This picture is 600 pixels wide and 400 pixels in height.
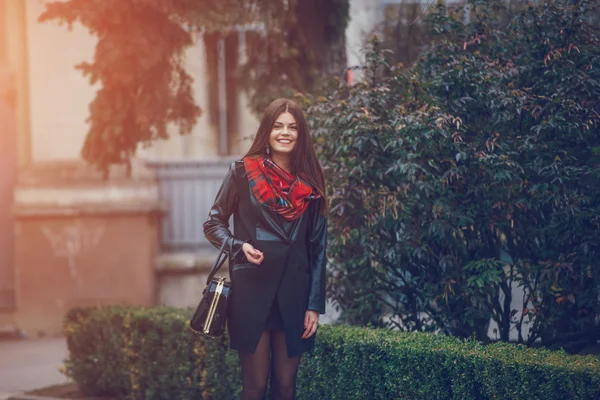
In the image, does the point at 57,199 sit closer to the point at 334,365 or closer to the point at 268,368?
the point at 334,365

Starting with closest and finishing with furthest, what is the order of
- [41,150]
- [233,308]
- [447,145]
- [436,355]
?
[233,308], [436,355], [447,145], [41,150]

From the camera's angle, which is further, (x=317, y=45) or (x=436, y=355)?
(x=317, y=45)

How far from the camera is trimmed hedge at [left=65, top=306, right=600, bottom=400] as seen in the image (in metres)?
4.76

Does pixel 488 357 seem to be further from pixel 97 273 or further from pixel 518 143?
pixel 97 273

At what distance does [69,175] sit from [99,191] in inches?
17.5

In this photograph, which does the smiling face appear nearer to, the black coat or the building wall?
the black coat

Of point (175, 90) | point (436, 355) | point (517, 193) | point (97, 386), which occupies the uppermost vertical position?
point (175, 90)

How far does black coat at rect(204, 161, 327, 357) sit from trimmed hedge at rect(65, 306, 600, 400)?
86 centimetres

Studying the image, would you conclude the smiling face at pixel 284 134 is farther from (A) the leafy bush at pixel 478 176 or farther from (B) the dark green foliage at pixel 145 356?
(B) the dark green foliage at pixel 145 356

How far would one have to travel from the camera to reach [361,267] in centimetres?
642

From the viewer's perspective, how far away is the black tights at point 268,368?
182 inches

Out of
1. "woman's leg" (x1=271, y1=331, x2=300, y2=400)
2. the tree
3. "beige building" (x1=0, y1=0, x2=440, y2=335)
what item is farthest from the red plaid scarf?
"beige building" (x1=0, y1=0, x2=440, y2=335)

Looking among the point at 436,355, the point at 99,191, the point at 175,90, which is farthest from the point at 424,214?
the point at 99,191

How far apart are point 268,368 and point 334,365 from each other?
117 cm
